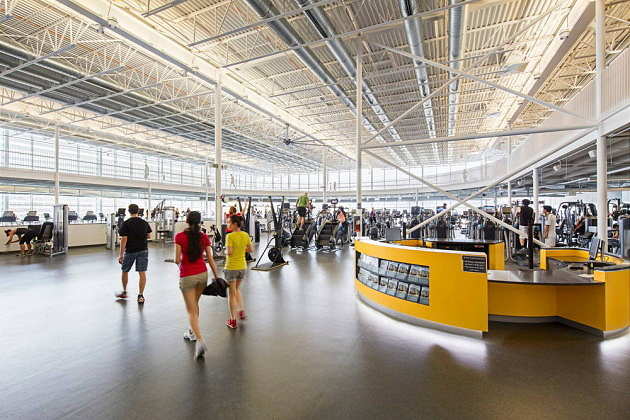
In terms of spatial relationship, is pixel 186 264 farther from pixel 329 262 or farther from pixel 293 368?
pixel 329 262

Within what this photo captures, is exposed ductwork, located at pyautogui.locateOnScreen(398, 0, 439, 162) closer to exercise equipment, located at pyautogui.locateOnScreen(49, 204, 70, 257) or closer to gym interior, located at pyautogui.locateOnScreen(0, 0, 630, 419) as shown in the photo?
gym interior, located at pyautogui.locateOnScreen(0, 0, 630, 419)

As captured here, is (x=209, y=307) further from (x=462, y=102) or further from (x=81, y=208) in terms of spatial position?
(x=81, y=208)

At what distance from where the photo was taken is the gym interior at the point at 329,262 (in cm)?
259

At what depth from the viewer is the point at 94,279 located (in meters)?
6.77

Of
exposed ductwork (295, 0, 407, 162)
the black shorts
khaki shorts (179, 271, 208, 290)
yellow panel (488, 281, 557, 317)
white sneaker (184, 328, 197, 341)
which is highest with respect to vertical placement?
exposed ductwork (295, 0, 407, 162)

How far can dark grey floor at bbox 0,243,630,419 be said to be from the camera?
232 centimetres

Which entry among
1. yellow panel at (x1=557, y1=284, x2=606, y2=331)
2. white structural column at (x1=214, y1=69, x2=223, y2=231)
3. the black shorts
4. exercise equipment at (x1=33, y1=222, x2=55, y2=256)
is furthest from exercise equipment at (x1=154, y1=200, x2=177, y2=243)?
yellow panel at (x1=557, y1=284, x2=606, y2=331)

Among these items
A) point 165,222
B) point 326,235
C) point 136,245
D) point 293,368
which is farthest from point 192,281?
point 165,222

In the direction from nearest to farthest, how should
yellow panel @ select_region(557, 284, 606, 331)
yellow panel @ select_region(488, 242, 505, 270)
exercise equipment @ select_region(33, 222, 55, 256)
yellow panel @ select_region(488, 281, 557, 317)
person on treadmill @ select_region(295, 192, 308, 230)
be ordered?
yellow panel @ select_region(557, 284, 606, 331) < yellow panel @ select_region(488, 281, 557, 317) < yellow panel @ select_region(488, 242, 505, 270) < exercise equipment @ select_region(33, 222, 55, 256) < person on treadmill @ select_region(295, 192, 308, 230)

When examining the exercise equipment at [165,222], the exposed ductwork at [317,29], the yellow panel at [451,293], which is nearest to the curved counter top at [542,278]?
the yellow panel at [451,293]

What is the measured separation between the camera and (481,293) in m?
3.48

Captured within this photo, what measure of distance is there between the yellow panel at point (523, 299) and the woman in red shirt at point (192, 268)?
11.4 ft

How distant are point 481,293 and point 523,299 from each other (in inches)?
41.1

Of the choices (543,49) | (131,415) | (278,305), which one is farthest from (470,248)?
(131,415)
